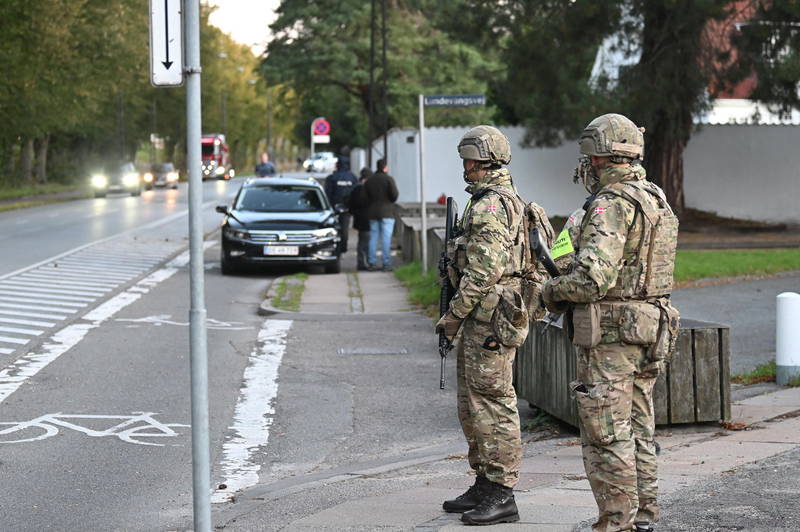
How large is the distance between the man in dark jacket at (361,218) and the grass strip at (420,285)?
0.64m

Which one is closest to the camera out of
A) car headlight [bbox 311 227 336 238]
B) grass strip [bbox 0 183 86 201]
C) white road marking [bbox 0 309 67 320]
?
white road marking [bbox 0 309 67 320]

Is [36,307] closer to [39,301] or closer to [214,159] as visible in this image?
[39,301]

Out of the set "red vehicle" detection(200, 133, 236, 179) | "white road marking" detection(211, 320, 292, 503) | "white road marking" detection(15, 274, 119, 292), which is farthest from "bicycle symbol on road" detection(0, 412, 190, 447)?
"red vehicle" detection(200, 133, 236, 179)

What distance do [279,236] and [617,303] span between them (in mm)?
15734

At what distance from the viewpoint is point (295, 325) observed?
15.0m

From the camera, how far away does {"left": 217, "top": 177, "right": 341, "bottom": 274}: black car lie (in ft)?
68.6

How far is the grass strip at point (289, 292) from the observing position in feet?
54.5

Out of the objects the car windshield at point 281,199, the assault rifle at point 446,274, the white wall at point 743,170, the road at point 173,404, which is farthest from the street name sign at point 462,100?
the white wall at point 743,170

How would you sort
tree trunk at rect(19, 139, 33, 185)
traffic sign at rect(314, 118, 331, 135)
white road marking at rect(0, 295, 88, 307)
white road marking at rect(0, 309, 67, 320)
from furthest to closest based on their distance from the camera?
tree trunk at rect(19, 139, 33, 185) < traffic sign at rect(314, 118, 331, 135) < white road marking at rect(0, 295, 88, 307) < white road marking at rect(0, 309, 67, 320)

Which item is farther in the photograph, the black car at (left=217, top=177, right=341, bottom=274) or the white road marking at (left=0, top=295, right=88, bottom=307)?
the black car at (left=217, top=177, right=341, bottom=274)

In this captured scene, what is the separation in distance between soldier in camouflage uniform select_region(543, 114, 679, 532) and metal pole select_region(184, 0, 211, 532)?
1468 mm

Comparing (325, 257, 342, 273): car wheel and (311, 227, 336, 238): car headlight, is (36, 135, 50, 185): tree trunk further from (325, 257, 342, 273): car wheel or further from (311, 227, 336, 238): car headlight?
(311, 227, 336, 238): car headlight

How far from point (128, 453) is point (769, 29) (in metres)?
20.7

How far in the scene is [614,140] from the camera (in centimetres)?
547
